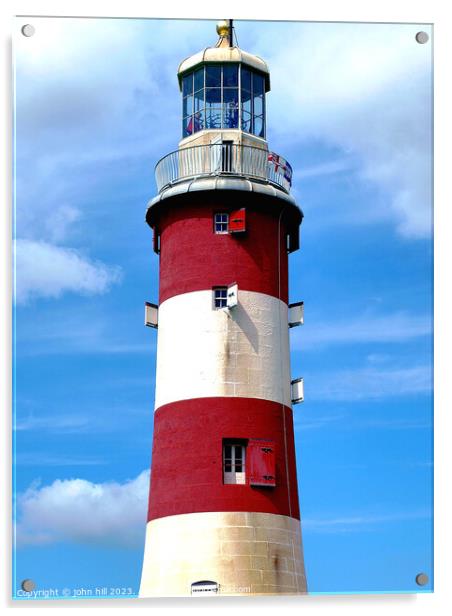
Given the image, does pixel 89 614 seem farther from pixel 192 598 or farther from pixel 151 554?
pixel 151 554

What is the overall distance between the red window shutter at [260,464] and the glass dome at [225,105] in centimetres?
386

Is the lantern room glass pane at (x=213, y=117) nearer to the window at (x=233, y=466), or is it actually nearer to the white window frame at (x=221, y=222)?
the white window frame at (x=221, y=222)

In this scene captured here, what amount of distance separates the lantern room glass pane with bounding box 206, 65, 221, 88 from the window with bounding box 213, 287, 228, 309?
252 cm

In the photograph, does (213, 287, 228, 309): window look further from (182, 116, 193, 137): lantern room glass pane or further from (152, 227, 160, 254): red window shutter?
(182, 116, 193, 137): lantern room glass pane

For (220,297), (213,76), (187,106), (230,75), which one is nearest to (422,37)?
(230,75)

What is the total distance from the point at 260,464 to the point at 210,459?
574 mm

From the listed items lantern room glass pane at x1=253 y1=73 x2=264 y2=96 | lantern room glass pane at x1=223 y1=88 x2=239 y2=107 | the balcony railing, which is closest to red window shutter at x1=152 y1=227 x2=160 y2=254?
the balcony railing

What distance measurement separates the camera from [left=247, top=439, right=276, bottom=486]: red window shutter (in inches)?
707

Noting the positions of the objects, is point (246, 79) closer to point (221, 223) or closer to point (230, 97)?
point (230, 97)

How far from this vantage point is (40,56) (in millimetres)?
16344

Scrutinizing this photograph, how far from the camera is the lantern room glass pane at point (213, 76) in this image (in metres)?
→ 18.7
